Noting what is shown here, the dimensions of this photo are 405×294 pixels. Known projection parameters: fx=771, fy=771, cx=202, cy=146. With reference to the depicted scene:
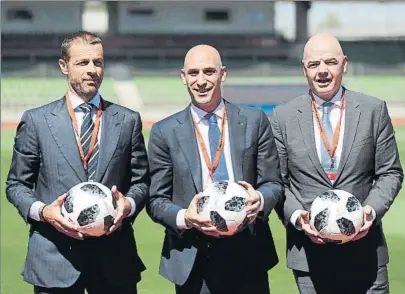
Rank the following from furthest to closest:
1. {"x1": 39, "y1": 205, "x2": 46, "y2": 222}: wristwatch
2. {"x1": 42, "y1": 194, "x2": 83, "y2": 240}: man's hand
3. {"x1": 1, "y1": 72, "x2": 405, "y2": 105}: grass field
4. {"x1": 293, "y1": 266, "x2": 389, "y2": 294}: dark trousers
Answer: {"x1": 1, "y1": 72, "x2": 405, "y2": 105}: grass field < {"x1": 293, "y1": 266, "x2": 389, "y2": 294}: dark trousers < {"x1": 39, "y1": 205, "x2": 46, "y2": 222}: wristwatch < {"x1": 42, "y1": 194, "x2": 83, "y2": 240}: man's hand

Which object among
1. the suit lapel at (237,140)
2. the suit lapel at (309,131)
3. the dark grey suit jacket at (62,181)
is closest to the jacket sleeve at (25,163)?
the dark grey suit jacket at (62,181)

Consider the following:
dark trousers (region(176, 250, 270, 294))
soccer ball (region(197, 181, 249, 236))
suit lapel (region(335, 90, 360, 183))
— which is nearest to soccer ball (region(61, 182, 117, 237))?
soccer ball (region(197, 181, 249, 236))

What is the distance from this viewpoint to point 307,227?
15.3ft

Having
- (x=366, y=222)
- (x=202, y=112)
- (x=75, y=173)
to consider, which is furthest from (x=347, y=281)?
(x=75, y=173)

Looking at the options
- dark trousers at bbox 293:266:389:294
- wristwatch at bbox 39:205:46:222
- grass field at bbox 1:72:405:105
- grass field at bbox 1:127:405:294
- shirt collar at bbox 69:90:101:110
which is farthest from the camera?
grass field at bbox 1:72:405:105

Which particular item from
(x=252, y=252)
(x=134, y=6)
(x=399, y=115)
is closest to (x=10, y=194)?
(x=252, y=252)

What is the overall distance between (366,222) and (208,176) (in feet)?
3.26

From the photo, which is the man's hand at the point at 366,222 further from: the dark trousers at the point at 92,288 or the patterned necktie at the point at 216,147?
the dark trousers at the point at 92,288

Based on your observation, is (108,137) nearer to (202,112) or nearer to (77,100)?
(77,100)

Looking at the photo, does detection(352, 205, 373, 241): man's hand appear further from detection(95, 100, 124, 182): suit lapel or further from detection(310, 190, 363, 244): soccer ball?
detection(95, 100, 124, 182): suit lapel

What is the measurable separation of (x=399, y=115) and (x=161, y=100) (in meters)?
9.48

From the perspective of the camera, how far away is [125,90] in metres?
35.8

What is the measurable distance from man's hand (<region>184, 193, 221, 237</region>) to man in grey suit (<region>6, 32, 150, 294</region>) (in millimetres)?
347

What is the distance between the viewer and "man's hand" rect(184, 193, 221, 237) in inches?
175
